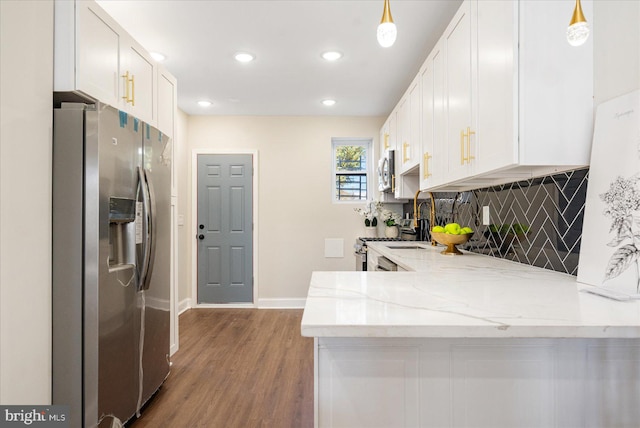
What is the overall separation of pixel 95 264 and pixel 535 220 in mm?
2126

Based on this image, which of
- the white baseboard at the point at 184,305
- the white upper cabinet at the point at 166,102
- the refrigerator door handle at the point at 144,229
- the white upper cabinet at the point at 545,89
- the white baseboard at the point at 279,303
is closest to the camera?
the white upper cabinet at the point at 545,89

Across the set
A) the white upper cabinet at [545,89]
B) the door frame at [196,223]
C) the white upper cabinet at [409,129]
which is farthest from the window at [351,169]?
the white upper cabinet at [545,89]

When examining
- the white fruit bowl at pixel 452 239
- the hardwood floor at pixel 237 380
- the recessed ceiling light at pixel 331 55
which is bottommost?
the hardwood floor at pixel 237 380

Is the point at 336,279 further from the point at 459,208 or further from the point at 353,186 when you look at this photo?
the point at 353,186

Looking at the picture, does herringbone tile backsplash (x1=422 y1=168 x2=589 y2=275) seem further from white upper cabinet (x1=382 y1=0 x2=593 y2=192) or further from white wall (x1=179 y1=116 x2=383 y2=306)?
white wall (x1=179 y1=116 x2=383 y2=306)

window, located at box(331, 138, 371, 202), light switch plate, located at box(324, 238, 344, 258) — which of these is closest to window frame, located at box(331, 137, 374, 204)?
window, located at box(331, 138, 371, 202)

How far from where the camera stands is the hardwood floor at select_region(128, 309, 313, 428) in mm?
2078

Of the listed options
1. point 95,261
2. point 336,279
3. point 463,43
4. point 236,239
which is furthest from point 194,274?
point 463,43

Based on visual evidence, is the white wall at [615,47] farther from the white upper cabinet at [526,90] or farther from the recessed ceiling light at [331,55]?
the recessed ceiling light at [331,55]

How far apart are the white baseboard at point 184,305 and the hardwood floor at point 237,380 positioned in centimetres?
51

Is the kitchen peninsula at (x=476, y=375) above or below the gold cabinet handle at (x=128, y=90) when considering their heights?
below

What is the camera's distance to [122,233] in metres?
1.88

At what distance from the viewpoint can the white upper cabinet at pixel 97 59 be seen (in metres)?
1.70

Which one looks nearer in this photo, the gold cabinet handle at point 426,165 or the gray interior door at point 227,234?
the gold cabinet handle at point 426,165
